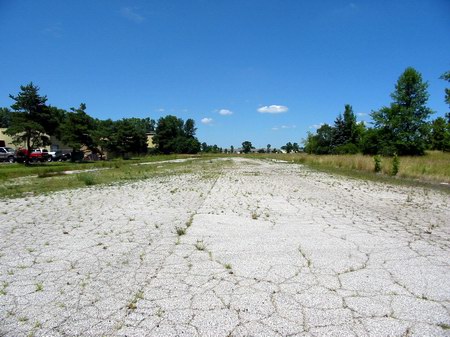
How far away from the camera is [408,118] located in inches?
1646

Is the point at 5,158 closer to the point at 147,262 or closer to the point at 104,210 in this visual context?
the point at 104,210

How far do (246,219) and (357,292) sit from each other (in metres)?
3.73

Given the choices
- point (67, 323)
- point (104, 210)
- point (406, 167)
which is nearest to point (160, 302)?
point (67, 323)

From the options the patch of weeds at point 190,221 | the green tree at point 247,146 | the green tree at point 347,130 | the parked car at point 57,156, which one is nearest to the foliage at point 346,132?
the green tree at point 347,130

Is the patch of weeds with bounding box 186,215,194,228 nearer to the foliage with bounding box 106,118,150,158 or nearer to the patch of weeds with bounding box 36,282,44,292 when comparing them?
the patch of weeds with bounding box 36,282,44,292

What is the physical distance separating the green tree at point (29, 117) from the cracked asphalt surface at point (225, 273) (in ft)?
90.3

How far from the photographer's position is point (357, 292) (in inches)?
130

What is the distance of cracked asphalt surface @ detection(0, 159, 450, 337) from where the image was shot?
2.73 meters

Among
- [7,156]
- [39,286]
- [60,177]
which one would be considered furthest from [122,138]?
[39,286]

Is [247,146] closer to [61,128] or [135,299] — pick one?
[61,128]

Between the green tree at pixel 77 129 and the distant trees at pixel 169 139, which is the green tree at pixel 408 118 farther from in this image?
the distant trees at pixel 169 139

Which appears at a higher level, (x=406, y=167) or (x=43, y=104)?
(x=43, y=104)

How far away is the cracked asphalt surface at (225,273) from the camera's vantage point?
273cm

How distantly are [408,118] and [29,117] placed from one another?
4926cm
